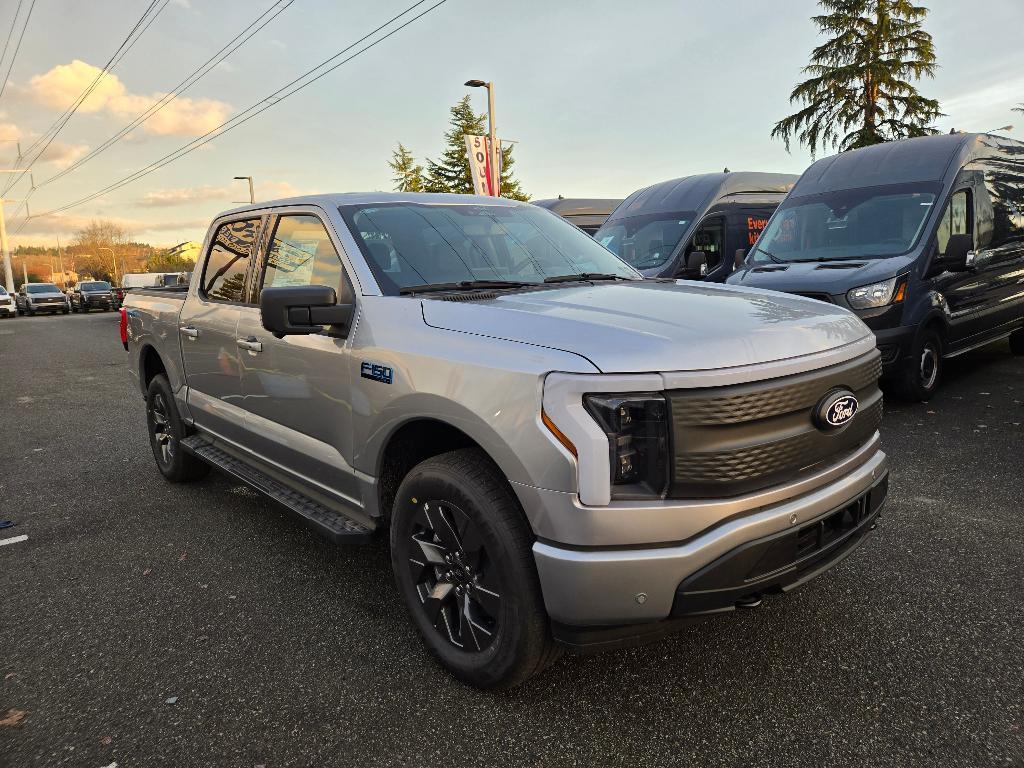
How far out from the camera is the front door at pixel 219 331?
13.2 feet

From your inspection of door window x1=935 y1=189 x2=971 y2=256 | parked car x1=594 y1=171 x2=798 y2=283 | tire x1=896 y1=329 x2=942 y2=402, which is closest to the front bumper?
tire x1=896 y1=329 x2=942 y2=402

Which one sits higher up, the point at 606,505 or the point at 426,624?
the point at 606,505

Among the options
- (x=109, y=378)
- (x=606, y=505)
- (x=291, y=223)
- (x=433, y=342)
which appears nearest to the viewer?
(x=606, y=505)

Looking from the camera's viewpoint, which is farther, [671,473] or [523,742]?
[523,742]

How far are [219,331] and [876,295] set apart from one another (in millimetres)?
5295

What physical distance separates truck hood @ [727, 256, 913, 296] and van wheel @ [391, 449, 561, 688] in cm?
470

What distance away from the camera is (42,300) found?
125 feet

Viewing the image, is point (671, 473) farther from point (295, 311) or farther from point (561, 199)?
point (561, 199)

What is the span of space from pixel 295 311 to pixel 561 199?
16871 mm

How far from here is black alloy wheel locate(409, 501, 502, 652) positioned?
2.44 metres

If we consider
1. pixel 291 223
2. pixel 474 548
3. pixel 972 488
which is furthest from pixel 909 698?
pixel 291 223

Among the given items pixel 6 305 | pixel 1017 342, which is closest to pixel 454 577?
pixel 1017 342

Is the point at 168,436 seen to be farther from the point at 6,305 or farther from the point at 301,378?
the point at 6,305

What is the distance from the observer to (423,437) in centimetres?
284
